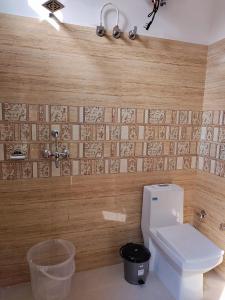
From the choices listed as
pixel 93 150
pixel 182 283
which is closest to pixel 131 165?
pixel 93 150

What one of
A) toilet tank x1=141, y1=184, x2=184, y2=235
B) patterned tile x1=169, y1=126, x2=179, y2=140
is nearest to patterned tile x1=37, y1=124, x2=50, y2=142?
toilet tank x1=141, y1=184, x2=184, y2=235

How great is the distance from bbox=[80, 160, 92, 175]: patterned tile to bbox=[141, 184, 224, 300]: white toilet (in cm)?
52

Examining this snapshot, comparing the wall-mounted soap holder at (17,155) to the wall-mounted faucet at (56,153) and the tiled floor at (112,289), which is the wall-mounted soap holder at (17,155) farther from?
the tiled floor at (112,289)

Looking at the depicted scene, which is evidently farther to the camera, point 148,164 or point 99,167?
point 148,164

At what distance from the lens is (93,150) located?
6.21 ft

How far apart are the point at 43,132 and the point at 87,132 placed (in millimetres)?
337

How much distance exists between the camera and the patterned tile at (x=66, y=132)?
5.86 ft

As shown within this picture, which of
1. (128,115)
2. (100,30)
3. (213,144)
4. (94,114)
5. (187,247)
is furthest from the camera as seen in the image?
(213,144)

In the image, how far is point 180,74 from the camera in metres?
2.05

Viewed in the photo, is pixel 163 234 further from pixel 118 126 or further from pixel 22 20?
pixel 22 20

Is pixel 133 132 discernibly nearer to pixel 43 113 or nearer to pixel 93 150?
pixel 93 150

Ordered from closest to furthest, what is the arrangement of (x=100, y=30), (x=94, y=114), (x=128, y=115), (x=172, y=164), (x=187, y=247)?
1. (x=187, y=247)
2. (x=100, y=30)
3. (x=94, y=114)
4. (x=128, y=115)
5. (x=172, y=164)

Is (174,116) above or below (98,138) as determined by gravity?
above

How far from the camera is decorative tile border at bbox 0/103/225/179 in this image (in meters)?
1.69
